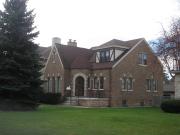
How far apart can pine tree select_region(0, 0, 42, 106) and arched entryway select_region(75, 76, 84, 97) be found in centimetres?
1307

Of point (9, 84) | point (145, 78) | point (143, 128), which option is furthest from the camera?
point (145, 78)

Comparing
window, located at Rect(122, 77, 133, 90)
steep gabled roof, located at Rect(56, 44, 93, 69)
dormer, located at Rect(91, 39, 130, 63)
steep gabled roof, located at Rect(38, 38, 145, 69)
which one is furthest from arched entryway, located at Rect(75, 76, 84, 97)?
window, located at Rect(122, 77, 133, 90)

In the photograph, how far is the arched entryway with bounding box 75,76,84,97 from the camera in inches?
1655

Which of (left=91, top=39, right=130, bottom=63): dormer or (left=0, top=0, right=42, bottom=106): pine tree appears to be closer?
(left=0, top=0, right=42, bottom=106): pine tree

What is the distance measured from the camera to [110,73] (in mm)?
39250

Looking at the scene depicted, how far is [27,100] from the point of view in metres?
28.5

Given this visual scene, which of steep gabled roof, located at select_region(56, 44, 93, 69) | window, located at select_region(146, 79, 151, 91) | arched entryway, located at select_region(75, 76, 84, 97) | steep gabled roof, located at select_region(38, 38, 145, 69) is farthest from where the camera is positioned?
window, located at select_region(146, 79, 151, 91)

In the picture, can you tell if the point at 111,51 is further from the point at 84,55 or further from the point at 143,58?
the point at 84,55

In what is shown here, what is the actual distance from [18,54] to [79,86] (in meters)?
15.2

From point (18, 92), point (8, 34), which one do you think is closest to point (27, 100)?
point (18, 92)

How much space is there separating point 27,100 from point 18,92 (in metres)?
0.97

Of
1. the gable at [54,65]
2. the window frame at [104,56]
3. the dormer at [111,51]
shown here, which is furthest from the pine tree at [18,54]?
the window frame at [104,56]

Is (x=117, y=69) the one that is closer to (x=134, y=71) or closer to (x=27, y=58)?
(x=134, y=71)

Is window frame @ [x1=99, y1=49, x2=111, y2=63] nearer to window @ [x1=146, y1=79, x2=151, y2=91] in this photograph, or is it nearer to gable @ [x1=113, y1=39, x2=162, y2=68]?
gable @ [x1=113, y1=39, x2=162, y2=68]
